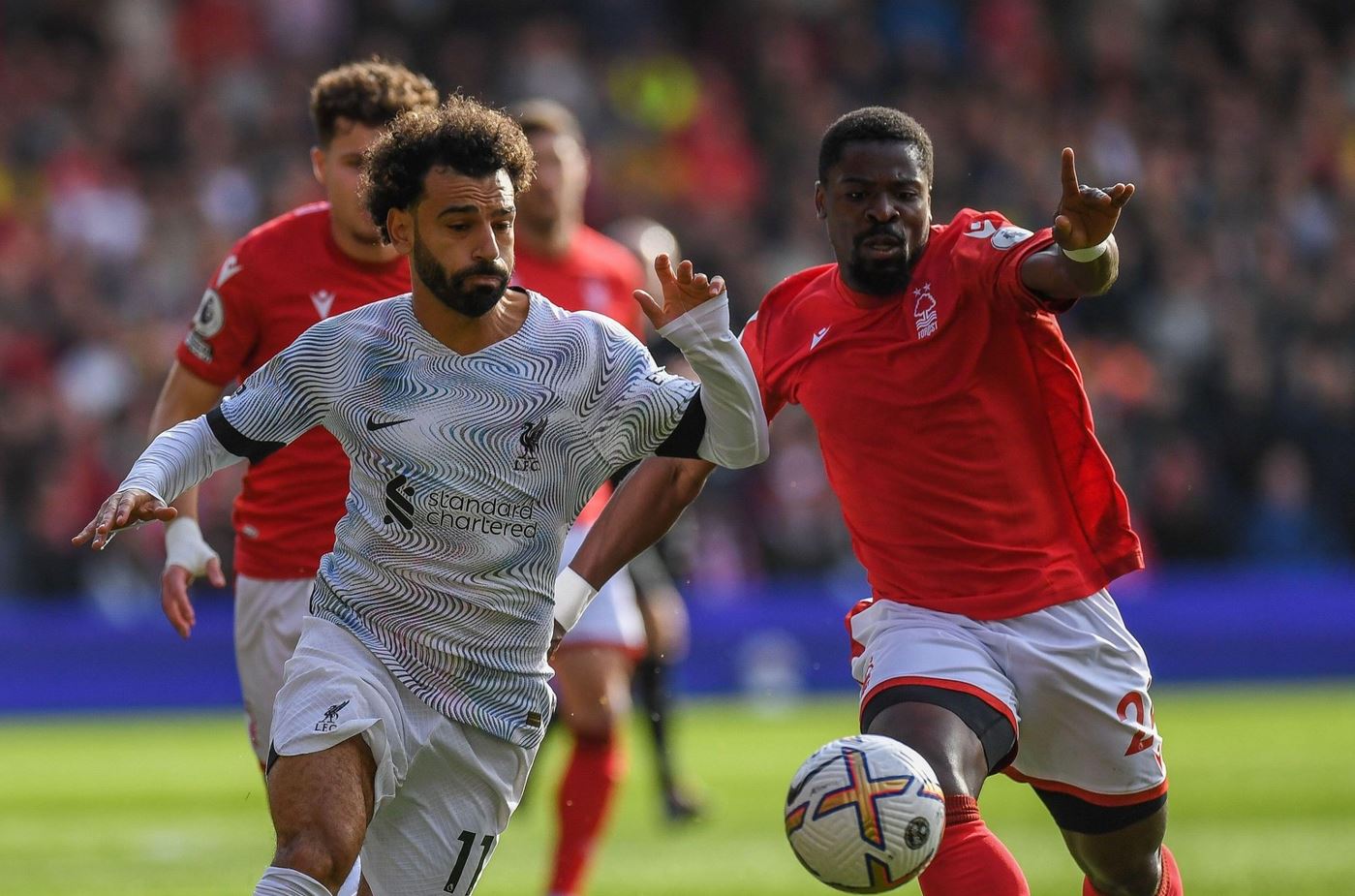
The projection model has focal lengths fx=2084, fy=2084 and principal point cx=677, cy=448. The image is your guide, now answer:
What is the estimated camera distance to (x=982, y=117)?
64.3 feet

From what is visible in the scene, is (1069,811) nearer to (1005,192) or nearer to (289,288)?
(289,288)

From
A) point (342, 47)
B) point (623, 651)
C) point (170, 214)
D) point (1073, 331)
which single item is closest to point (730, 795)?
point (623, 651)

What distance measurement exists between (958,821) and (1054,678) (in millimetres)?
595

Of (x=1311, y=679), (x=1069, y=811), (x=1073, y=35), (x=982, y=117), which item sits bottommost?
(x=1069, y=811)

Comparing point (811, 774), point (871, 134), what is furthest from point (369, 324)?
point (811, 774)

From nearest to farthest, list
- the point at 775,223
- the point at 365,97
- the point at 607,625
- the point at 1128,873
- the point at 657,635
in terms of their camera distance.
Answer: the point at 1128,873
the point at 365,97
the point at 607,625
the point at 657,635
the point at 775,223

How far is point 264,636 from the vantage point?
22.7ft

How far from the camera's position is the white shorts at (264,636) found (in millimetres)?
6852

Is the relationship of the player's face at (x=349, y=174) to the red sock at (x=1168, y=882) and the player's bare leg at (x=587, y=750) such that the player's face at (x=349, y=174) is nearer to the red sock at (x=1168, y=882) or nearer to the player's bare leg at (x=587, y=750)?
the player's bare leg at (x=587, y=750)

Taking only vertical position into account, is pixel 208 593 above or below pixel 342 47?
below

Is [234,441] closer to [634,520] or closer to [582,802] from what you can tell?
[634,520]

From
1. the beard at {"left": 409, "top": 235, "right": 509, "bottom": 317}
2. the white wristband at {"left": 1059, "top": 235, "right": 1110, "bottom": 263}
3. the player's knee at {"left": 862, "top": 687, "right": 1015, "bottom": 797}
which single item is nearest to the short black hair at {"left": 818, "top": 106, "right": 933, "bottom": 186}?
the white wristband at {"left": 1059, "top": 235, "right": 1110, "bottom": 263}

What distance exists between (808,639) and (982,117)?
5958 mm

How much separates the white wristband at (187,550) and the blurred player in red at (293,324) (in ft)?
0.30
